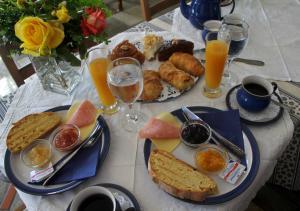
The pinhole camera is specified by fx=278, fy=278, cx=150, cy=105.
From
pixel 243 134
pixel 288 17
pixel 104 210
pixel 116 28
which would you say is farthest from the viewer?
pixel 116 28

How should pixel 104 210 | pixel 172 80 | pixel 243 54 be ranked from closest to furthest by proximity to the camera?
pixel 104 210 → pixel 172 80 → pixel 243 54

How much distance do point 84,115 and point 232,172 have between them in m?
0.44

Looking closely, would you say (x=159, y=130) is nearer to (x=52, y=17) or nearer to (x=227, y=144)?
(x=227, y=144)

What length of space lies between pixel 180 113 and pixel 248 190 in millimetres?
280

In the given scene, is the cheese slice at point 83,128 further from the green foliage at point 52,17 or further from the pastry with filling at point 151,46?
the pastry with filling at point 151,46

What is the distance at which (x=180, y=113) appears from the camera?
0.82m

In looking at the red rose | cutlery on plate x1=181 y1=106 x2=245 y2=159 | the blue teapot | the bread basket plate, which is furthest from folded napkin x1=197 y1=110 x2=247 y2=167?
the blue teapot

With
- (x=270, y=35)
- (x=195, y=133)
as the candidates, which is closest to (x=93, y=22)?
(x=195, y=133)

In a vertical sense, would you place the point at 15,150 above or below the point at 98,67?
below

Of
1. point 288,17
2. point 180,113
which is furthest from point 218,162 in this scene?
point 288,17

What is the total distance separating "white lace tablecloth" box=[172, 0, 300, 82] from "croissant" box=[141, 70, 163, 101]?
284 millimetres

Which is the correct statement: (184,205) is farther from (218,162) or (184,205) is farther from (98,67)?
(98,67)

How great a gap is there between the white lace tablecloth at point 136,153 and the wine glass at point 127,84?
0.03 metres

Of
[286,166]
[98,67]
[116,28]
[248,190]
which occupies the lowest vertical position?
[116,28]
